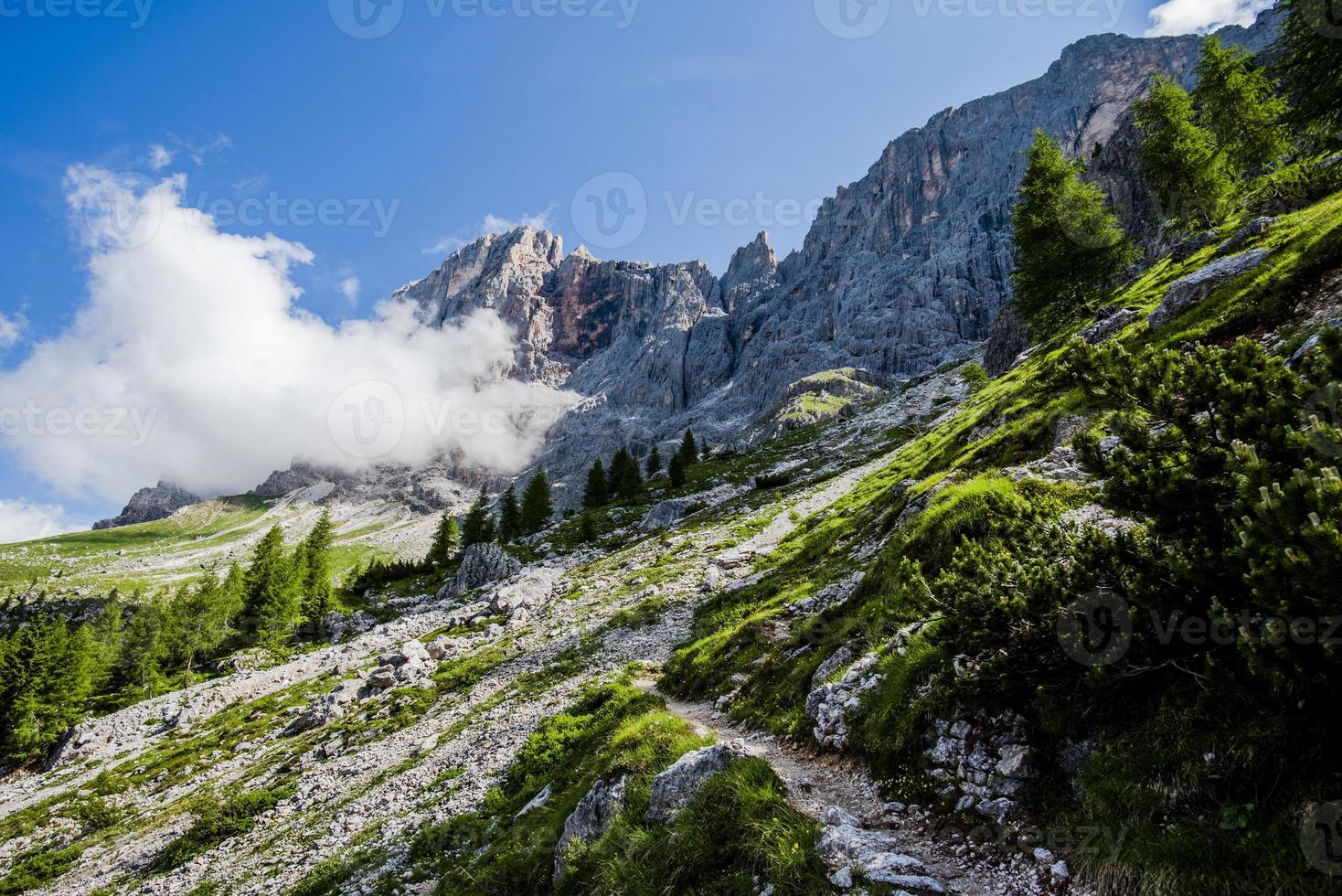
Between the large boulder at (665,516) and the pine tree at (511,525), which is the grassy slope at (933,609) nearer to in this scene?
the large boulder at (665,516)

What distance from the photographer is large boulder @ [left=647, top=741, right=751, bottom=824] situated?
9.38 m

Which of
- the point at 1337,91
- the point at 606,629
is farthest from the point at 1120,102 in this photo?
the point at 606,629

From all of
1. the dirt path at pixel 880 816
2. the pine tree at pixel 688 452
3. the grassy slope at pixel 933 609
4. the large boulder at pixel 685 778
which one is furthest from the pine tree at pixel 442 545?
the large boulder at pixel 685 778

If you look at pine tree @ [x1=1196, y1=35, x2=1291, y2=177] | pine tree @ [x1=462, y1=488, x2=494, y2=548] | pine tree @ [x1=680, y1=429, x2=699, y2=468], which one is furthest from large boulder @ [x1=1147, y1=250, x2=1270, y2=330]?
pine tree @ [x1=680, y1=429, x2=699, y2=468]

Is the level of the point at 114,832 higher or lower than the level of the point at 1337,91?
lower

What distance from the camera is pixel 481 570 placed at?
6606 centimetres

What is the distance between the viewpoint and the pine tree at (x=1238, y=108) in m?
36.3

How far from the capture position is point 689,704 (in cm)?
1730

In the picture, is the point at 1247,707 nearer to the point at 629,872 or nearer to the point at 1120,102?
the point at 629,872

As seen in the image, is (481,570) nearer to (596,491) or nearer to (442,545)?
(442,545)

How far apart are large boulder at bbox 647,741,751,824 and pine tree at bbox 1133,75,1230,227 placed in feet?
172

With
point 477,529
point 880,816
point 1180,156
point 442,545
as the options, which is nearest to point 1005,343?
point 1180,156

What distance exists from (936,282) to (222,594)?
216798mm

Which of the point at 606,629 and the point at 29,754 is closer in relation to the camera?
the point at 606,629
